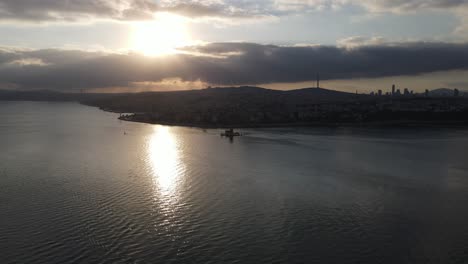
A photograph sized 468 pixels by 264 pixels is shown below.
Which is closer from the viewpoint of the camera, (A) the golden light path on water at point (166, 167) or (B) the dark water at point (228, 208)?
(B) the dark water at point (228, 208)

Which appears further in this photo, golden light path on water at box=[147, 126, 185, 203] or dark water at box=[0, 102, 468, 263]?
golden light path on water at box=[147, 126, 185, 203]

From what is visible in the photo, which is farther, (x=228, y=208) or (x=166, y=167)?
(x=166, y=167)

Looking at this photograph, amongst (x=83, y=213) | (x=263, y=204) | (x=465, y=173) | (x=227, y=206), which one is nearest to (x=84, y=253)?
(x=83, y=213)

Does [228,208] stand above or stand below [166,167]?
below
